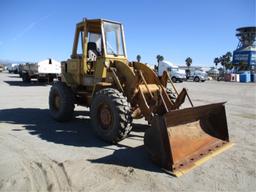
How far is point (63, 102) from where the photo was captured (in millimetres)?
7992

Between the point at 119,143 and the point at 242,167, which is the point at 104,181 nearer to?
the point at 119,143

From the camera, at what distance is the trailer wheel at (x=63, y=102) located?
7996 mm

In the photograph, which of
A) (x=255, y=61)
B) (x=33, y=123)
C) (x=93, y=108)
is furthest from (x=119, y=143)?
(x=255, y=61)

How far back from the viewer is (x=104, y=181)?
14.1ft

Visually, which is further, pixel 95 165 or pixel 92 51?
pixel 92 51

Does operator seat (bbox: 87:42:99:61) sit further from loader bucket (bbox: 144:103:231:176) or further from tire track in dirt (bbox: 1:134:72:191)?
loader bucket (bbox: 144:103:231:176)

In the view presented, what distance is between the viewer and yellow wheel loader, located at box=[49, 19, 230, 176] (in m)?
5.07

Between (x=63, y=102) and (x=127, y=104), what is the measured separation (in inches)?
105

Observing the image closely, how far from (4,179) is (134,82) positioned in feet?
11.1

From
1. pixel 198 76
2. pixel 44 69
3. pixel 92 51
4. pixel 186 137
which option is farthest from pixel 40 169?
pixel 198 76

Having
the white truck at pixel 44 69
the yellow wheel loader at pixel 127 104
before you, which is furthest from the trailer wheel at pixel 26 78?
the yellow wheel loader at pixel 127 104

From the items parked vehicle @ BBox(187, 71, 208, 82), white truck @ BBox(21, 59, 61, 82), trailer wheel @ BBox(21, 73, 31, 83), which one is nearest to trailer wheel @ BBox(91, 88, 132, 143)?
white truck @ BBox(21, 59, 61, 82)

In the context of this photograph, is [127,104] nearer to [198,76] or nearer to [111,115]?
[111,115]

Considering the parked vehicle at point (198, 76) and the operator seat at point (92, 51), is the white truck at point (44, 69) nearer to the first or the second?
the operator seat at point (92, 51)
